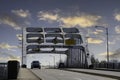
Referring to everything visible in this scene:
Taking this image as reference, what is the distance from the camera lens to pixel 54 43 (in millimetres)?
152750

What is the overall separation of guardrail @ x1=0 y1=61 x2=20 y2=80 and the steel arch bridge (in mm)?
109794

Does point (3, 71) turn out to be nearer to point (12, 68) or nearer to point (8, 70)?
point (8, 70)

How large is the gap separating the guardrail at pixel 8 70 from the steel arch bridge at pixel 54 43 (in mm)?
109794

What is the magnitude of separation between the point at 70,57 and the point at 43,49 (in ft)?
41.1

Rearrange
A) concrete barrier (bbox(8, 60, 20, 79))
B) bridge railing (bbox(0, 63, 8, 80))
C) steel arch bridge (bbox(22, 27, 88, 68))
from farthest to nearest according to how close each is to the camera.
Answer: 1. steel arch bridge (bbox(22, 27, 88, 68))
2. concrete barrier (bbox(8, 60, 20, 79))
3. bridge railing (bbox(0, 63, 8, 80))

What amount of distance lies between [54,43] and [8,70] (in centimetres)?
11946

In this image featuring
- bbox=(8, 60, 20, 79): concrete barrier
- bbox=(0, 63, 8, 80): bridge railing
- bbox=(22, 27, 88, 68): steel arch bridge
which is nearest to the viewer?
bbox=(0, 63, 8, 80): bridge railing

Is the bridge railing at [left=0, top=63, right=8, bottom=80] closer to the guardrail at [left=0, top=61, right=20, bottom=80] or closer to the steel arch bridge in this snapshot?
the guardrail at [left=0, top=61, right=20, bottom=80]

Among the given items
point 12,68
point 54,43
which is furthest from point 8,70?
point 54,43

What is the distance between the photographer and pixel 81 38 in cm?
15500

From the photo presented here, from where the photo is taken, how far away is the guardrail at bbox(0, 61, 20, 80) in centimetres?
3297

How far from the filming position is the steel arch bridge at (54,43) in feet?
498

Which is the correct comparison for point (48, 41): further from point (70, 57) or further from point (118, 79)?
point (118, 79)

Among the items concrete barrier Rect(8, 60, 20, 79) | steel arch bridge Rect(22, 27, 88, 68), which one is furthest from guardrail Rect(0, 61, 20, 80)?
steel arch bridge Rect(22, 27, 88, 68)
